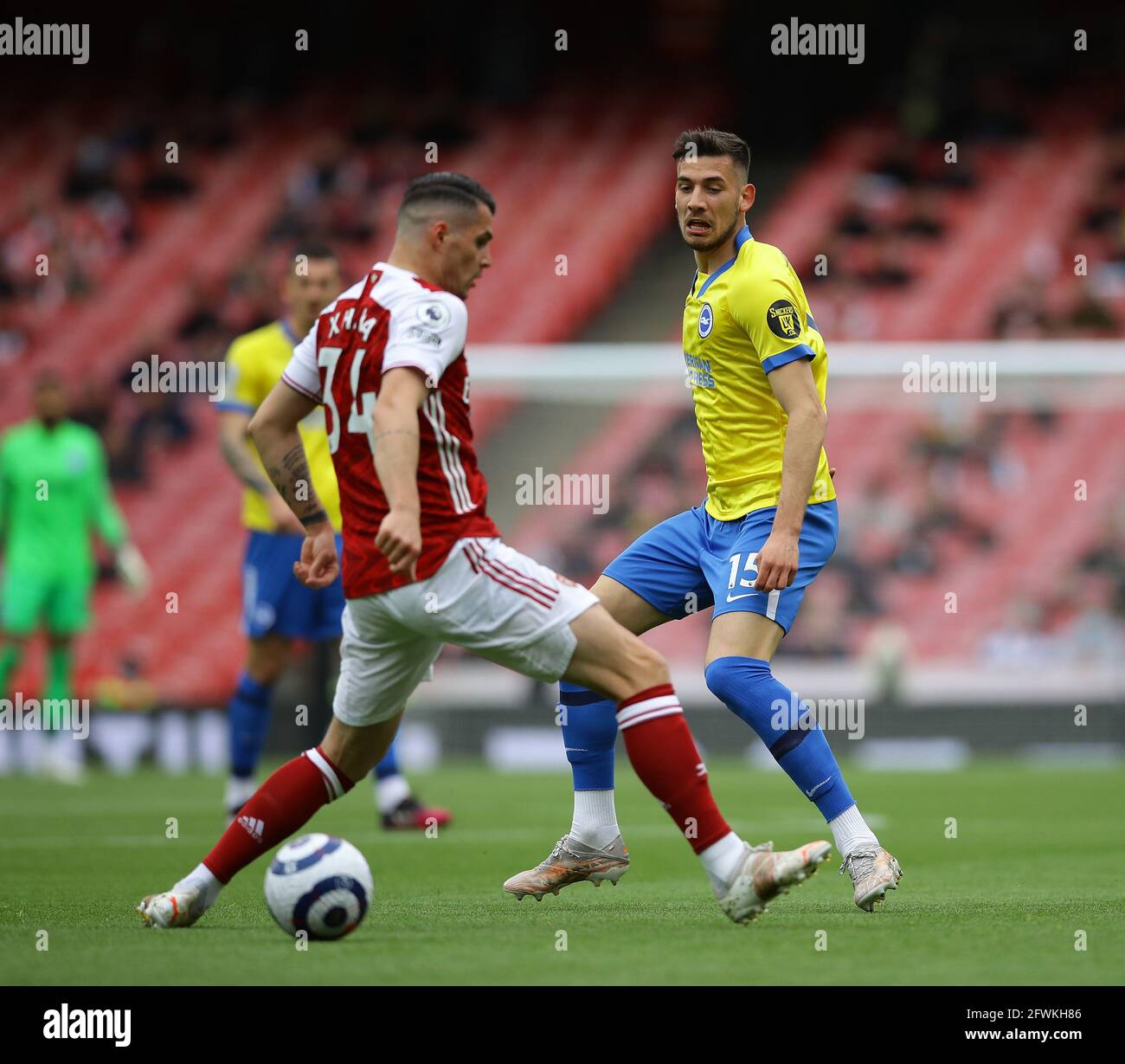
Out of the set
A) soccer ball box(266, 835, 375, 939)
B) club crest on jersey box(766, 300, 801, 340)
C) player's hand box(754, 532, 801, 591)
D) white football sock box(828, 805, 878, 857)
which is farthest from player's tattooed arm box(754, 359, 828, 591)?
soccer ball box(266, 835, 375, 939)

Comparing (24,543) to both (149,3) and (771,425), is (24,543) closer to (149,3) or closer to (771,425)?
(771,425)

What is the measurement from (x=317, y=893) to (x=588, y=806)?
→ 1.44 metres

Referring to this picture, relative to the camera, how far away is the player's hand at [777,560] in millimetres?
5781

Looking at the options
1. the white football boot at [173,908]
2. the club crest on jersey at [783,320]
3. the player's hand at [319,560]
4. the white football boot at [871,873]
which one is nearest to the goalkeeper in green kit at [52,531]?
the player's hand at [319,560]

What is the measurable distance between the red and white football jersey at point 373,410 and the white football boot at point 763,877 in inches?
46.4

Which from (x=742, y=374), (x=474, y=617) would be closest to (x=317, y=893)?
(x=474, y=617)

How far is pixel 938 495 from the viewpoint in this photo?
17547 millimetres

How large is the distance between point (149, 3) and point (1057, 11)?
12.8 m

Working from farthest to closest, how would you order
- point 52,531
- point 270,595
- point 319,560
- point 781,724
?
point 52,531
point 270,595
point 781,724
point 319,560

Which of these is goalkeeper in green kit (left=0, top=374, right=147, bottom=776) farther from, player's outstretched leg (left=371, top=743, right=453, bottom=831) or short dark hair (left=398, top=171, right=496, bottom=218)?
short dark hair (left=398, top=171, right=496, bottom=218)

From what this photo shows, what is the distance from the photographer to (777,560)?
578cm

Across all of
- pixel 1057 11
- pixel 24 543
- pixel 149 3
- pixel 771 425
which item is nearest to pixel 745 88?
pixel 1057 11

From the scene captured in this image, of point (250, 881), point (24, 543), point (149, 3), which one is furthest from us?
point (149, 3)

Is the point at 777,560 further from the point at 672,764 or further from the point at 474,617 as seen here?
the point at 474,617
